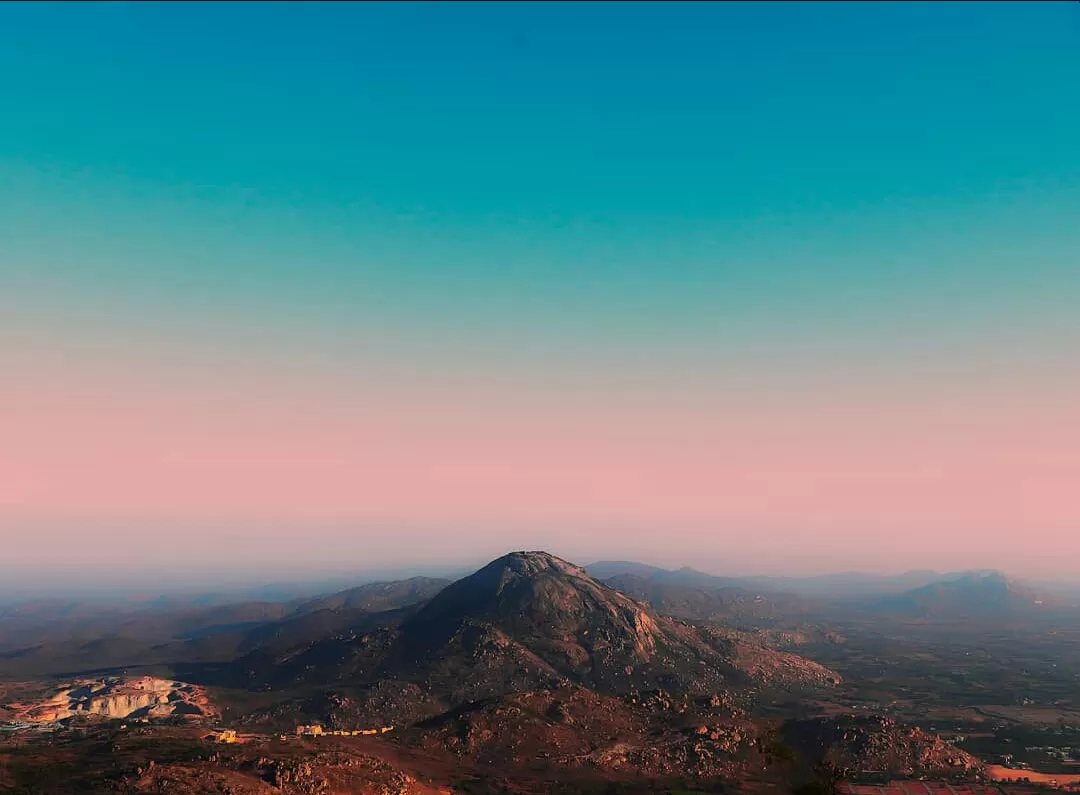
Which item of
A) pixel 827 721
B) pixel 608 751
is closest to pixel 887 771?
pixel 827 721

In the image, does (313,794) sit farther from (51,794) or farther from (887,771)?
(887,771)

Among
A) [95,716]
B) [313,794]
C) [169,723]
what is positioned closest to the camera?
[313,794]

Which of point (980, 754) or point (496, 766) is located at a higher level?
point (496, 766)

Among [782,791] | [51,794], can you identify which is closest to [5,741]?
[51,794]

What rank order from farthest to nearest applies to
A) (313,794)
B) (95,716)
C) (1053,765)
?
(95,716) → (1053,765) → (313,794)

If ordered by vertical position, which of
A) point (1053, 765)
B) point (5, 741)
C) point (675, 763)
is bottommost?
point (1053, 765)

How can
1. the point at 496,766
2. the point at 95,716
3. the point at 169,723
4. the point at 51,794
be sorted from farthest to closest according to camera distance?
1. the point at 95,716
2. the point at 169,723
3. the point at 496,766
4. the point at 51,794

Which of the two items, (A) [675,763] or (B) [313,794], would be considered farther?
(A) [675,763]

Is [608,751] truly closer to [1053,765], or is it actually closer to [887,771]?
[887,771]

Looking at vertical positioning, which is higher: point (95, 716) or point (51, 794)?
point (51, 794)
